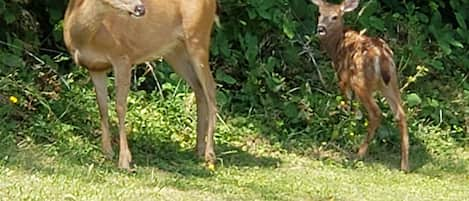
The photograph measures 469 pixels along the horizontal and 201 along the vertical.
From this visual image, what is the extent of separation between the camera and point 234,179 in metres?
8.82

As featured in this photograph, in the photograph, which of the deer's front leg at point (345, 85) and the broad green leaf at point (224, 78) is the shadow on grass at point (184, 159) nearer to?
the deer's front leg at point (345, 85)

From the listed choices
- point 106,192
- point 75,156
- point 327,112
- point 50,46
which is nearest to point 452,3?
point 327,112

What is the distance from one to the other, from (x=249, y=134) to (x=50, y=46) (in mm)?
2159

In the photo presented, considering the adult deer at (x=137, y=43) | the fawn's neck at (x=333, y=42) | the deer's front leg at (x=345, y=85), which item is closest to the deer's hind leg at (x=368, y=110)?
the deer's front leg at (x=345, y=85)

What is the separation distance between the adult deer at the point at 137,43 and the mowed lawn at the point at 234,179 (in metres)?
0.35

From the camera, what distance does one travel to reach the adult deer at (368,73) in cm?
1010

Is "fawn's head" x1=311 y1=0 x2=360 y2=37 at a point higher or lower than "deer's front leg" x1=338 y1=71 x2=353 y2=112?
higher

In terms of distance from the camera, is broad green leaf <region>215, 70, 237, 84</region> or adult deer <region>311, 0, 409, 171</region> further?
broad green leaf <region>215, 70, 237, 84</region>

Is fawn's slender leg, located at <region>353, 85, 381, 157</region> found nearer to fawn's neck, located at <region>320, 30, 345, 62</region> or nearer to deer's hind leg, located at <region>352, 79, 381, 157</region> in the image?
deer's hind leg, located at <region>352, 79, 381, 157</region>

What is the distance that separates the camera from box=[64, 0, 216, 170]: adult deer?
28.8ft

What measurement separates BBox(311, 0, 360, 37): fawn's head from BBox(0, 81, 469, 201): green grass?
99 centimetres

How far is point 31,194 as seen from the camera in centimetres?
737

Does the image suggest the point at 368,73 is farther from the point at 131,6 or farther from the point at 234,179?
the point at 131,6

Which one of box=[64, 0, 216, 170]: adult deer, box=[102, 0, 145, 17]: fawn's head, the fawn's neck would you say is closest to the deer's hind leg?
the fawn's neck
